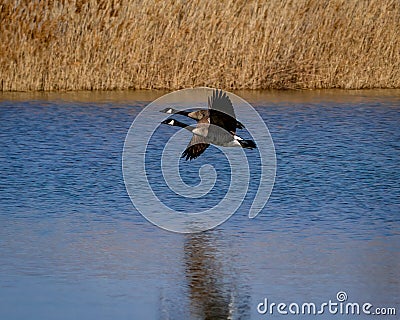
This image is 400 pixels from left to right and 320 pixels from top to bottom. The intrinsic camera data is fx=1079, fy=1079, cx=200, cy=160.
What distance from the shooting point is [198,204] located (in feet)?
23.0

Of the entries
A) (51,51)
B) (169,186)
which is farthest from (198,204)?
(51,51)

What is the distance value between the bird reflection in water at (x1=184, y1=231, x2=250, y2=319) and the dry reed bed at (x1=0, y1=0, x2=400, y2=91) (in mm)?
6268

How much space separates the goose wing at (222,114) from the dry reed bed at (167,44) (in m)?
5.25

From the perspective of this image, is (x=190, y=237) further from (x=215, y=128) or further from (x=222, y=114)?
(x=222, y=114)

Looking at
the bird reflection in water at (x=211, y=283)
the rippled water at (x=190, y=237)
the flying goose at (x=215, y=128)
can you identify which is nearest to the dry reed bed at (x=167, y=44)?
the rippled water at (x=190, y=237)

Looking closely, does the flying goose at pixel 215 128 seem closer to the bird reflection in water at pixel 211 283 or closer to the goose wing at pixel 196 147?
the goose wing at pixel 196 147

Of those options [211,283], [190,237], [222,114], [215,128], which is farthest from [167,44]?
[211,283]

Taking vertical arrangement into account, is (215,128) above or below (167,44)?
below

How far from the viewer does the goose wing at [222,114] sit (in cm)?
686

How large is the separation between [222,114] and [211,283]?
1.99 metres

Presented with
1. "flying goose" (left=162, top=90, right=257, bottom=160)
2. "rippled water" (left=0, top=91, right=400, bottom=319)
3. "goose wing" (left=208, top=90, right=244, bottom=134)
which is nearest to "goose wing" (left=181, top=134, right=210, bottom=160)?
"flying goose" (left=162, top=90, right=257, bottom=160)

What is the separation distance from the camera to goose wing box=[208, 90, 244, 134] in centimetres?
686

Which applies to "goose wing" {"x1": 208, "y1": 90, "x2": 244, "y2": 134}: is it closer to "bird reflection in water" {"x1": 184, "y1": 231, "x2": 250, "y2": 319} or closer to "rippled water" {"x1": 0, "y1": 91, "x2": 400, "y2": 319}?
"rippled water" {"x1": 0, "y1": 91, "x2": 400, "y2": 319}

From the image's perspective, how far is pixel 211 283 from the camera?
515 centimetres
